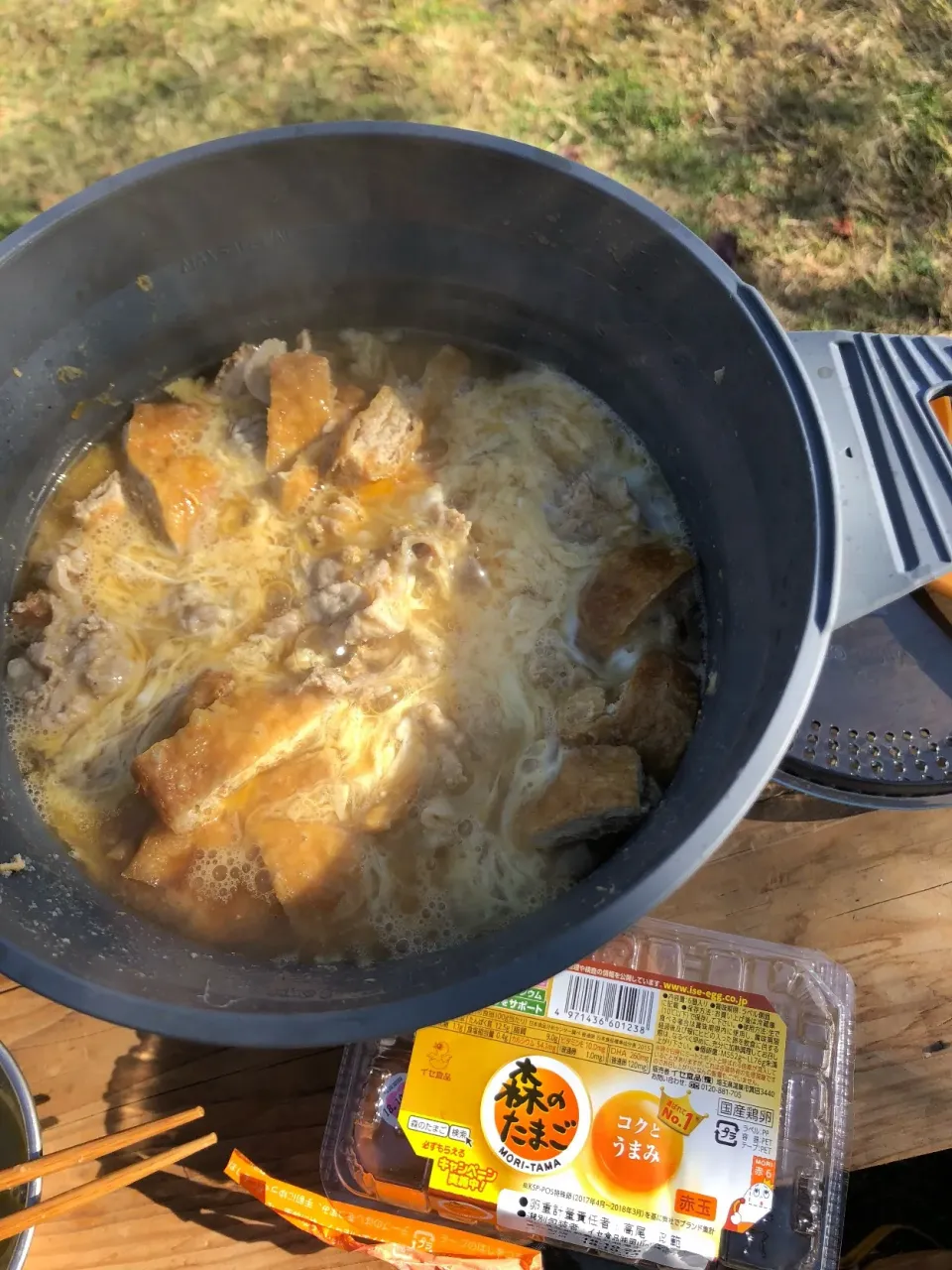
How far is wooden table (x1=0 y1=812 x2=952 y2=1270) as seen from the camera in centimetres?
152

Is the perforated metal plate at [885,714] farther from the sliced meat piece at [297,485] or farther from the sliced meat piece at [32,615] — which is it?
the sliced meat piece at [32,615]

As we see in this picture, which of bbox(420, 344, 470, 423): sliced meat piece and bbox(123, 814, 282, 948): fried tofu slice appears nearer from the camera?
bbox(123, 814, 282, 948): fried tofu slice

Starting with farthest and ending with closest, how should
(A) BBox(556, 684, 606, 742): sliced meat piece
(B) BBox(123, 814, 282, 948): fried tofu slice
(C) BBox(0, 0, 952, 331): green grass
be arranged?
(C) BBox(0, 0, 952, 331): green grass
(A) BBox(556, 684, 606, 742): sliced meat piece
(B) BBox(123, 814, 282, 948): fried tofu slice

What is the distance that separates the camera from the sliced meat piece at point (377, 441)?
1845 mm

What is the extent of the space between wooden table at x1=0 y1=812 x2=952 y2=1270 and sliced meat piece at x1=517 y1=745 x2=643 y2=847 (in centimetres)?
26

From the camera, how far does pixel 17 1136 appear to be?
1.46 m

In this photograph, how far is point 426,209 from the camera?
170 centimetres

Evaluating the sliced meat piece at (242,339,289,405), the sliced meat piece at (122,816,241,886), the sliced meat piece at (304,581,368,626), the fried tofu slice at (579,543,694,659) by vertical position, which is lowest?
the sliced meat piece at (122,816,241,886)

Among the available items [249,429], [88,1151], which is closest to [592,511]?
[249,429]

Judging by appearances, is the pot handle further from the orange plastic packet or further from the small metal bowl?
the small metal bowl

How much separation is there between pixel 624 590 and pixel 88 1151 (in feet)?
4.45

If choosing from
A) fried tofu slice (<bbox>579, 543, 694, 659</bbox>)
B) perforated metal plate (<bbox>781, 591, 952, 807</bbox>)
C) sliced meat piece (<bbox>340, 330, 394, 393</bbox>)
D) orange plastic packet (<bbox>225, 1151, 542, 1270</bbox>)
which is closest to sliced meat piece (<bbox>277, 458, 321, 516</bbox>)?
sliced meat piece (<bbox>340, 330, 394, 393</bbox>)

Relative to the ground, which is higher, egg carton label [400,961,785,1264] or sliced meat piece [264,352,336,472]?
sliced meat piece [264,352,336,472]

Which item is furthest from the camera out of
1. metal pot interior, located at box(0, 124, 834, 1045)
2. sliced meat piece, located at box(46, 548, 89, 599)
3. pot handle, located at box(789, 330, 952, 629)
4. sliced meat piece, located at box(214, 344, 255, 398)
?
sliced meat piece, located at box(214, 344, 255, 398)
